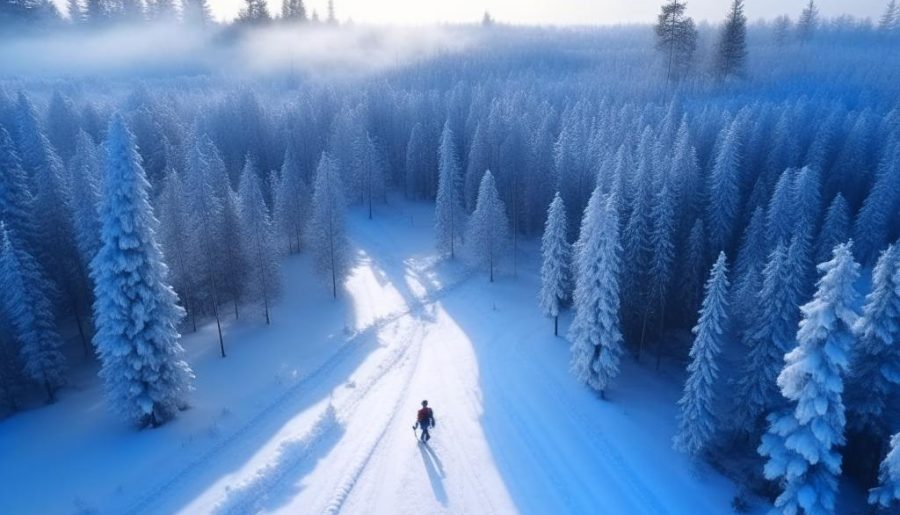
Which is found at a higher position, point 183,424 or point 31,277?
point 31,277

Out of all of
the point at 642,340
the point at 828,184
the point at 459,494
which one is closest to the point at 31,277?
the point at 459,494

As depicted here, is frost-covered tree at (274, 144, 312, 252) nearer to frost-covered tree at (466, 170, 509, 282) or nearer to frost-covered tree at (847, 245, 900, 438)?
frost-covered tree at (466, 170, 509, 282)

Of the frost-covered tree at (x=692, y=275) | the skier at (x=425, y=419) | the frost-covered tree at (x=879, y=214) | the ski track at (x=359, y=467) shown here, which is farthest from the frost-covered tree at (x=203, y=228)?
the frost-covered tree at (x=879, y=214)

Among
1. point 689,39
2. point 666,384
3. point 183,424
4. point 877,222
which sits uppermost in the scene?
point 689,39

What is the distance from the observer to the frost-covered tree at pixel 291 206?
175 ft

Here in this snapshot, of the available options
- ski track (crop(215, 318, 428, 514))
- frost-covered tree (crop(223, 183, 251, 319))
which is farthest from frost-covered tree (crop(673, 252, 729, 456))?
frost-covered tree (crop(223, 183, 251, 319))

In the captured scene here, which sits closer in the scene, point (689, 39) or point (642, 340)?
point (642, 340)

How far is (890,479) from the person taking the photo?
19938 mm

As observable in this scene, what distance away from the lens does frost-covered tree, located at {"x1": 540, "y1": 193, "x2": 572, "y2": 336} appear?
39.9 m

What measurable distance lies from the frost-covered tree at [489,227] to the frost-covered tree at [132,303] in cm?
2925

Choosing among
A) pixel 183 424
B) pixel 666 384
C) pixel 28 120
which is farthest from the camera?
pixel 28 120

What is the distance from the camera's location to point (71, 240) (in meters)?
40.0

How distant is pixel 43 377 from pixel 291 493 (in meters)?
21.1

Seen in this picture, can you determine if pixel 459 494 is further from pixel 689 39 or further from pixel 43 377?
pixel 689 39
